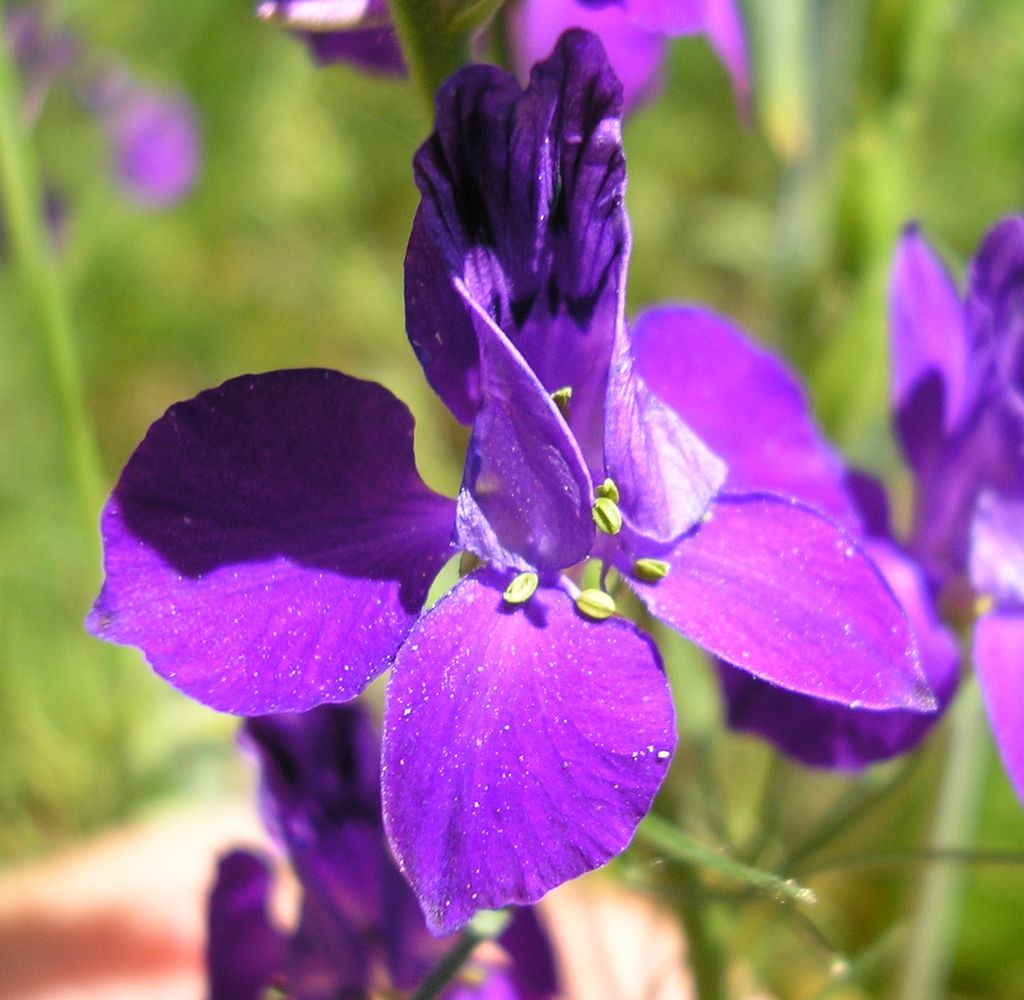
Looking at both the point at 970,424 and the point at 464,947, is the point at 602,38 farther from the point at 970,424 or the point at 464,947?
the point at 464,947

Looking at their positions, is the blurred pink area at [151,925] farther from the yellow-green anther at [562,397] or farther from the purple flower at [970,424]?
the yellow-green anther at [562,397]

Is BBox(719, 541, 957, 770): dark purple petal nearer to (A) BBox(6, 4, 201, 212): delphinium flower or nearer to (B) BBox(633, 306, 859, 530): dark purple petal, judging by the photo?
(B) BBox(633, 306, 859, 530): dark purple petal

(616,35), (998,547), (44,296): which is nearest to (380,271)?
(44,296)

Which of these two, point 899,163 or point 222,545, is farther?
point 899,163

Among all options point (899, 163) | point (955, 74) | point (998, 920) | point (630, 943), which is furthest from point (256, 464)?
point (955, 74)

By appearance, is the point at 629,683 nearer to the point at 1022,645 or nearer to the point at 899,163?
the point at 1022,645

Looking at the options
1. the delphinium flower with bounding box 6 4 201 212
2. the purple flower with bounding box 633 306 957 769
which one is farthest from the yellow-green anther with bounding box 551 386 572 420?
the delphinium flower with bounding box 6 4 201 212
